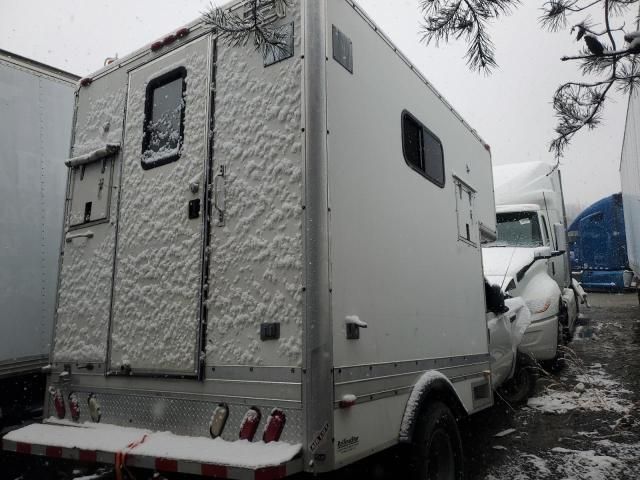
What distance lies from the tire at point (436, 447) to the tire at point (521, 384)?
10.3 feet

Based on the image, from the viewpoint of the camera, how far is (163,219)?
323 cm

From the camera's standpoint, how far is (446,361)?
3.72 m

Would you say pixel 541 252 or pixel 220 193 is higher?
pixel 541 252

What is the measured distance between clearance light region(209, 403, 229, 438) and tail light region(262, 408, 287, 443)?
0.94 ft

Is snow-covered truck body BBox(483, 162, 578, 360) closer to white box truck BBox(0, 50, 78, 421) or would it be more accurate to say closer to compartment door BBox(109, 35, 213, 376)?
compartment door BBox(109, 35, 213, 376)

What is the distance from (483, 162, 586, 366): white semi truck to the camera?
696 cm

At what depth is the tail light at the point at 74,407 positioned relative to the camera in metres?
3.40

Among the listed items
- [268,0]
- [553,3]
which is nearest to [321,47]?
[268,0]

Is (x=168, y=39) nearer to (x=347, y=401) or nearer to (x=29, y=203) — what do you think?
(x=29, y=203)

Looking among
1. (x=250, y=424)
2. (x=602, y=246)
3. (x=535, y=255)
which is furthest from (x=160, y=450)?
(x=602, y=246)

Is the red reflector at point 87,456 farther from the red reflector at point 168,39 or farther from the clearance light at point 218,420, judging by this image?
the red reflector at point 168,39

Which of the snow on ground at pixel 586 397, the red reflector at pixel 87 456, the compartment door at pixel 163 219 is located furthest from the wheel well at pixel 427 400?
the snow on ground at pixel 586 397

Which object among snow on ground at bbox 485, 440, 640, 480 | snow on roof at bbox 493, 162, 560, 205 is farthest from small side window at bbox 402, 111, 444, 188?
snow on roof at bbox 493, 162, 560, 205

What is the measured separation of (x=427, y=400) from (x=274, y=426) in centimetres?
127
